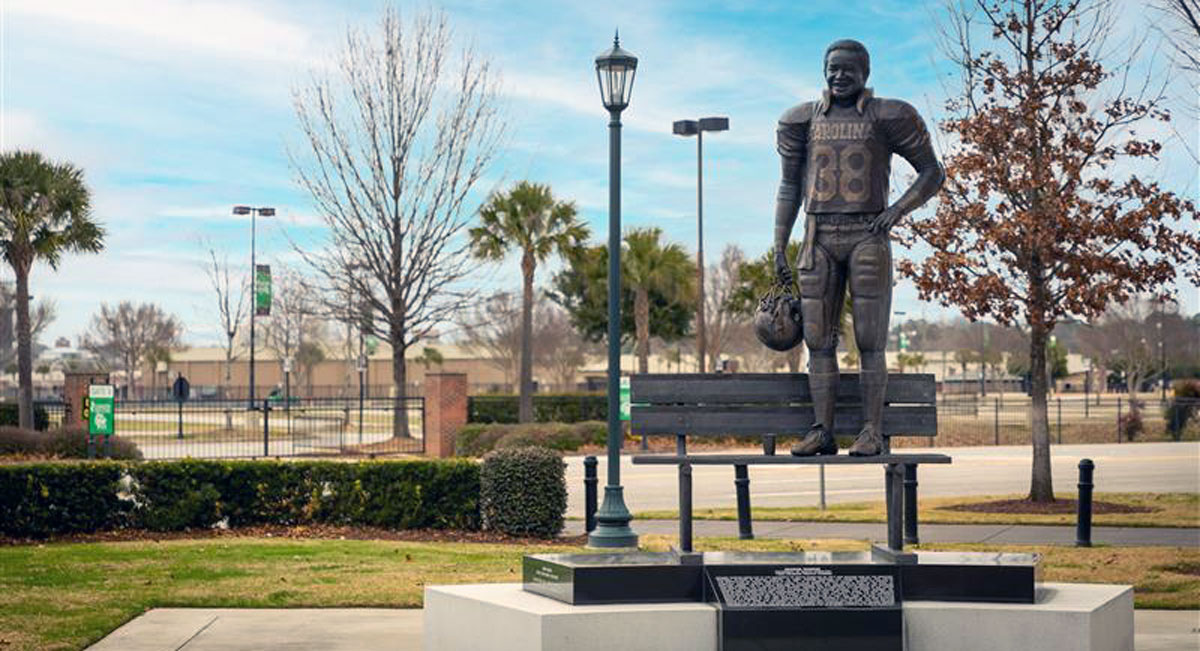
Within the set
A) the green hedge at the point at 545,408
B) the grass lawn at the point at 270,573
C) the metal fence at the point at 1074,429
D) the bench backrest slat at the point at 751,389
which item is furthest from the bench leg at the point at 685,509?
the green hedge at the point at 545,408

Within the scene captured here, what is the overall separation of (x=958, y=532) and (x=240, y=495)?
30.1 feet

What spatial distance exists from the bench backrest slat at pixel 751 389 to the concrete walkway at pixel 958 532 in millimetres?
7822

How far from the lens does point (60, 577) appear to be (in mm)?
13766

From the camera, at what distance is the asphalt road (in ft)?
82.3

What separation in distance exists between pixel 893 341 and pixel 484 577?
140 m

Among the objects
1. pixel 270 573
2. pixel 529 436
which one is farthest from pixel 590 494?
pixel 529 436

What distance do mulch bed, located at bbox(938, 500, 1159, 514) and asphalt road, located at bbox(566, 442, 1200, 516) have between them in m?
2.72

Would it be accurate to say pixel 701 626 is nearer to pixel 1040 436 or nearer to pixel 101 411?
pixel 1040 436

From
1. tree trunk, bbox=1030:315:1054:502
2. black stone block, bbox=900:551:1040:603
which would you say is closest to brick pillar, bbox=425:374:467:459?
tree trunk, bbox=1030:315:1054:502

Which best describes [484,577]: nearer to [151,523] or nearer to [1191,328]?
[151,523]

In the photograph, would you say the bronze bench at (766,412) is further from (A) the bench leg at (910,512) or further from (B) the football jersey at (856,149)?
(B) the football jersey at (856,149)

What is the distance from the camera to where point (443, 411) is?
39.9 metres

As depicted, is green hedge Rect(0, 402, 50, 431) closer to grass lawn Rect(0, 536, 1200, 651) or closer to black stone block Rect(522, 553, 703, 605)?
grass lawn Rect(0, 536, 1200, 651)

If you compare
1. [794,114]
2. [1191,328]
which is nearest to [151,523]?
[794,114]
